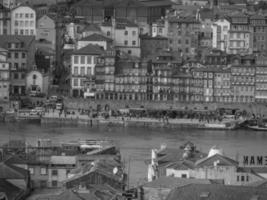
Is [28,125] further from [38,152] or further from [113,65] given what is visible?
[38,152]

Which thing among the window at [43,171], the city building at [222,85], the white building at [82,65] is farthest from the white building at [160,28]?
the window at [43,171]

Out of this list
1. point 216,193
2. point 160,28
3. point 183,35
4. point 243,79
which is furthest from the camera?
point 160,28

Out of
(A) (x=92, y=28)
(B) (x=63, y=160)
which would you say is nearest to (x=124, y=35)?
(A) (x=92, y=28)

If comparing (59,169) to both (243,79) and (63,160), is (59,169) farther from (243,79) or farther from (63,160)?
(243,79)

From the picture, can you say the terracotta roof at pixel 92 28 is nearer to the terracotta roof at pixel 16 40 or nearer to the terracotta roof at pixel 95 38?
the terracotta roof at pixel 95 38

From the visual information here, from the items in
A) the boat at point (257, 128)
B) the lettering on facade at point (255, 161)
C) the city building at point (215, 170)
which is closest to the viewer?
the city building at point (215, 170)

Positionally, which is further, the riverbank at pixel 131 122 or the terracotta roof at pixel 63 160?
the riverbank at pixel 131 122
